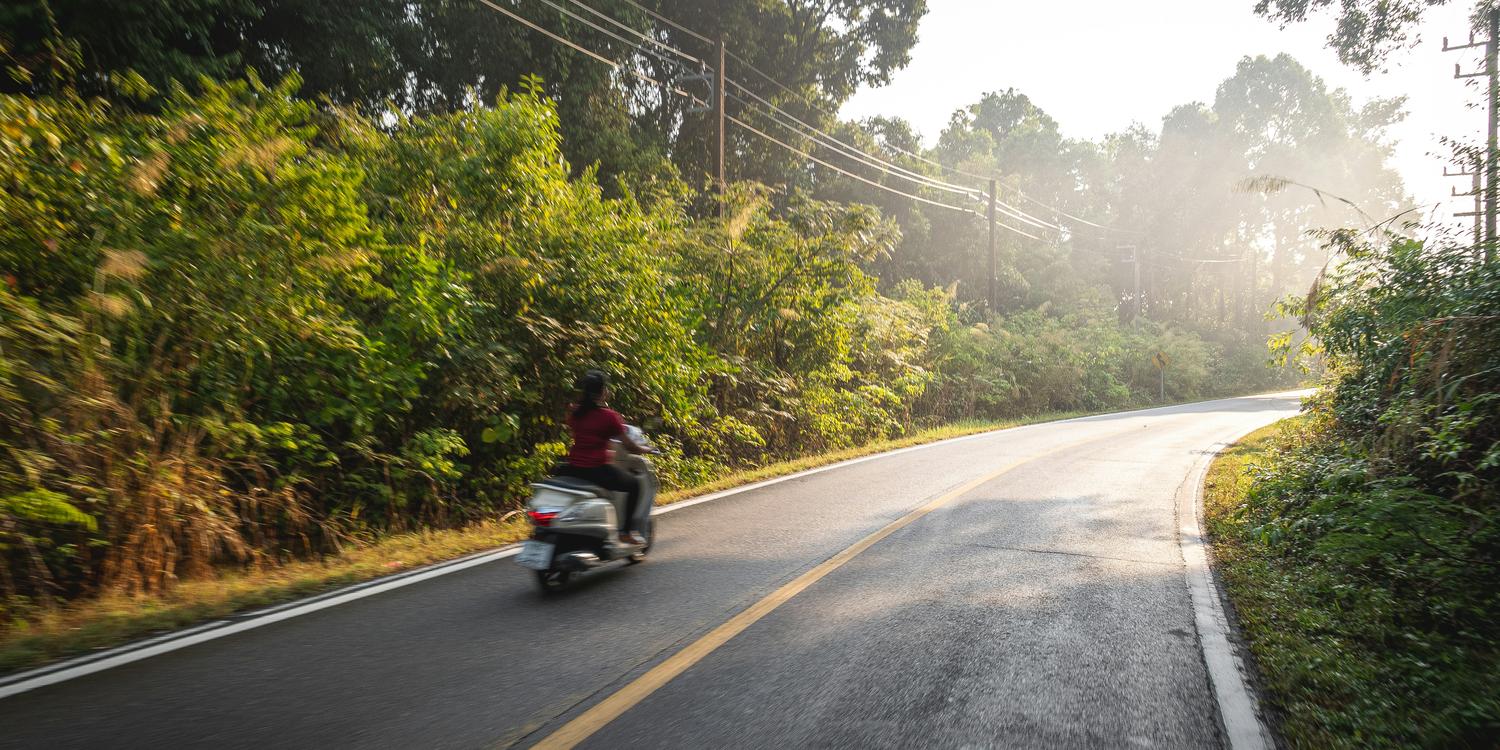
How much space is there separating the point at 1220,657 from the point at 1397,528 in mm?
2724

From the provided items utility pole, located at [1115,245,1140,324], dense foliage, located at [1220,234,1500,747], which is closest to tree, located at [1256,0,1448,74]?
dense foliage, located at [1220,234,1500,747]

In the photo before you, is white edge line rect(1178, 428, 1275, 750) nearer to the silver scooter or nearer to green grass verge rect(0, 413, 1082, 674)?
the silver scooter

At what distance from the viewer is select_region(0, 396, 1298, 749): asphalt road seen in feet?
11.5

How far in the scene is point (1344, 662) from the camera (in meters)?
4.41

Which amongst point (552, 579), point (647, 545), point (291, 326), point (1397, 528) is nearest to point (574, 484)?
point (552, 579)

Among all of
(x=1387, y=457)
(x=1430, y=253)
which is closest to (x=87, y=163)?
(x=1387, y=457)

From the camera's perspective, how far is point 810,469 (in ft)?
42.4

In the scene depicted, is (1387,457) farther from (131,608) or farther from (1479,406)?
(131,608)

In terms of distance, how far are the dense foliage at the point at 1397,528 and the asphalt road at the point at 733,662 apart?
68 centimetres

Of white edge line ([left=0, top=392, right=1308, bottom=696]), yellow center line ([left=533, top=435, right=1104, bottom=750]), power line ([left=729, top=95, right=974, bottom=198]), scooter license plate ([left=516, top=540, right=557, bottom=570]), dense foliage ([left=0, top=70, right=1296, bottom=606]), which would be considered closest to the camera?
yellow center line ([left=533, top=435, right=1104, bottom=750])

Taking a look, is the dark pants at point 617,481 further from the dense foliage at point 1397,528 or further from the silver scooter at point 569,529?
the dense foliage at point 1397,528

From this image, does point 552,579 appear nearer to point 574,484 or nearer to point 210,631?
point 574,484

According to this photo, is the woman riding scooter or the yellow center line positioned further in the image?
the woman riding scooter

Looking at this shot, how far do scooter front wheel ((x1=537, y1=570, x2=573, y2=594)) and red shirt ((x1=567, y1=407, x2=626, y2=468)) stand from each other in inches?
32.6
